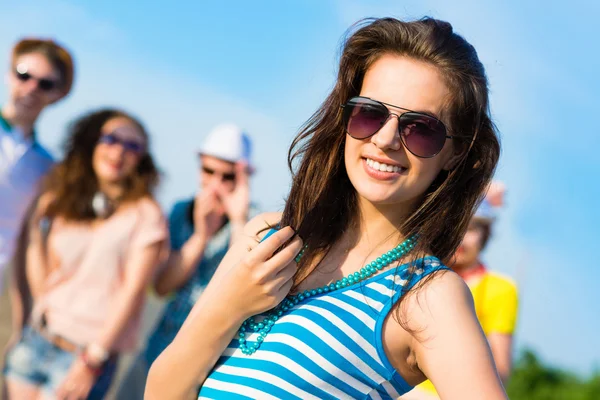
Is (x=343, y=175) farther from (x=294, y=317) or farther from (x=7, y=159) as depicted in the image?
(x=7, y=159)

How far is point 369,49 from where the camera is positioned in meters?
2.27

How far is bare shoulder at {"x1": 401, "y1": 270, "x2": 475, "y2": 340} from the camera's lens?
6.38ft

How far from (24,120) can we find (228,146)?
3.95 feet

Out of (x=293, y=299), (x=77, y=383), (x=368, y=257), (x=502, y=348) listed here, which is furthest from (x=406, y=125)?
(x=77, y=383)

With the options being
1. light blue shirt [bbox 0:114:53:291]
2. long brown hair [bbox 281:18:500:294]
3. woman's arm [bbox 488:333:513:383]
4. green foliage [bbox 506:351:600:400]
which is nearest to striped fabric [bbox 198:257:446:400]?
long brown hair [bbox 281:18:500:294]

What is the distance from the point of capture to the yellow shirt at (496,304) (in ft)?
14.2

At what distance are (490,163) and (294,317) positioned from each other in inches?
25.2

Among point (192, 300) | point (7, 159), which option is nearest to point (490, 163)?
point (192, 300)

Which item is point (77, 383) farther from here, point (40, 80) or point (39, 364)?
point (40, 80)

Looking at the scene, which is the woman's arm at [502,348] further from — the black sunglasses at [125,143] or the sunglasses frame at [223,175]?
the black sunglasses at [125,143]

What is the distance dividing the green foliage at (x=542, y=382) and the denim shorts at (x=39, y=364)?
276 inches

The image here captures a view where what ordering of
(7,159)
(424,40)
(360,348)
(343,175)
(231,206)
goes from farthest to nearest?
(231,206) → (7,159) → (343,175) → (424,40) → (360,348)

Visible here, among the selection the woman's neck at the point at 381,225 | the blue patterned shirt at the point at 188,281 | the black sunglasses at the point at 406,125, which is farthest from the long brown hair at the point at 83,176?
the black sunglasses at the point at 406,125

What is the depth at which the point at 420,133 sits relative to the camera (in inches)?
81.4
